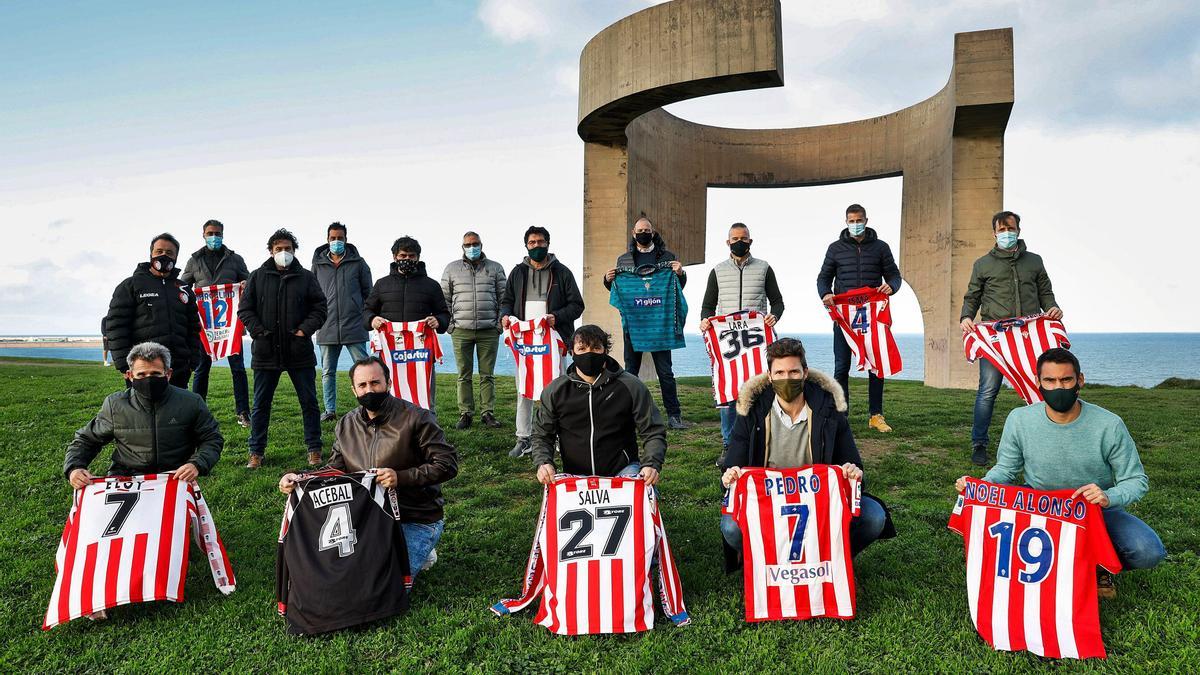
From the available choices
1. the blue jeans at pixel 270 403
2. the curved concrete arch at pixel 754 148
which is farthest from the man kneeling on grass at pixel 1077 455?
the curved concrete arch at pixel 754 148

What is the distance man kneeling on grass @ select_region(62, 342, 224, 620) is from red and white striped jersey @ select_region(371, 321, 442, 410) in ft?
9.43

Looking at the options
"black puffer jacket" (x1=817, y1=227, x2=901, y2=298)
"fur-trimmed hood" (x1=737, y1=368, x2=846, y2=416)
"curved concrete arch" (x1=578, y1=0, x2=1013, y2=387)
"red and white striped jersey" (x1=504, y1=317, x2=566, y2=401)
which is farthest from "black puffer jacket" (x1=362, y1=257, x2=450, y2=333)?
"curved concrete arch" (x1=578, y1=0, x2=1013, y2=387)

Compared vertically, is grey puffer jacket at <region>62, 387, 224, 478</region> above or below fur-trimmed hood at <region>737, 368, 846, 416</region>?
below

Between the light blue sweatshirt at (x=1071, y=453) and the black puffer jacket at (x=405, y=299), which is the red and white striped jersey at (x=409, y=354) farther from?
the light blue sweatshirt at (x=1071, y=453)

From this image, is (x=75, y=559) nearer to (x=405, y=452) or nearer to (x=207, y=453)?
(x=207, y=453)

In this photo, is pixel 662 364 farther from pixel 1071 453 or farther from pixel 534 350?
pixel 1071 453

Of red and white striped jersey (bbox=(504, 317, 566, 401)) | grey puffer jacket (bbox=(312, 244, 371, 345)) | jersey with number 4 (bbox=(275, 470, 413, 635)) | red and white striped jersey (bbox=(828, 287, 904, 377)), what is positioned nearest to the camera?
jersey with number 4 (bbox=(275, 470, 413, 635))

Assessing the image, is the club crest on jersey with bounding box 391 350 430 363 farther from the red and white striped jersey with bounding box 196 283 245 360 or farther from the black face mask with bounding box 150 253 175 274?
the black face mask with bounding box 150 253 175 274

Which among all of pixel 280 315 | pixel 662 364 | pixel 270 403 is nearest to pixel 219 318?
pixel 280 315

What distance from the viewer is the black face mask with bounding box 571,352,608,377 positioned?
4.23m

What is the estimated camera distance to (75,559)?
146 inches

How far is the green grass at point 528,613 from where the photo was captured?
327cm

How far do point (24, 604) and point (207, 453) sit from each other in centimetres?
121

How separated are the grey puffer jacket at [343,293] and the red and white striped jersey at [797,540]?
229 inches
